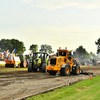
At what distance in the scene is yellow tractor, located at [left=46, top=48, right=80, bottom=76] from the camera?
23.3 m

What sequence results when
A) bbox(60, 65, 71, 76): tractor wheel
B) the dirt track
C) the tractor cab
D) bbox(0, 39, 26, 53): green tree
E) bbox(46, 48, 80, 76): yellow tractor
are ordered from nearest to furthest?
1. the dirt track
2. bbox(60, 65, 71, 76): tractor wheel
3. bbox(46, 48, 80, 76): yellow tractor
4. the tractor cab
5. bbox(0, 39, 26, 53): green tree

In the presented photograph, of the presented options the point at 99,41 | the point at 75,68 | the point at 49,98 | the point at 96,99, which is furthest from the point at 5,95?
the point at 99,41

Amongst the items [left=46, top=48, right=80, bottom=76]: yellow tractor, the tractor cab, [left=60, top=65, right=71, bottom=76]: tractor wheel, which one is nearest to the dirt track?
[left=60, top=65, right=71, bottom=76]: tractor wheel

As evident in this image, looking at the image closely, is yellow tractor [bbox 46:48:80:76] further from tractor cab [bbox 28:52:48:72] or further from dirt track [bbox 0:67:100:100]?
tractor cab [bbox 28:52:48:72]

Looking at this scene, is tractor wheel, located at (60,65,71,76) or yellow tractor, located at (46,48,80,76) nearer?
tractor wheel, located at (60,65,71,76)

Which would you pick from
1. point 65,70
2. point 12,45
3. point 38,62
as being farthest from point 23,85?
point 12,45

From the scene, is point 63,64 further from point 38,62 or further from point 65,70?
point 38,62

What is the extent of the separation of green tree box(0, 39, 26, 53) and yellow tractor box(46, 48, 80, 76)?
353ft

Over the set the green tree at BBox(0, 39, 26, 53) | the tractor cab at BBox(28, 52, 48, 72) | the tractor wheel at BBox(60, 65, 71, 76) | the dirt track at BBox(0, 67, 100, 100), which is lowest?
the dirt track at BBox(0, 67, 100, 100)

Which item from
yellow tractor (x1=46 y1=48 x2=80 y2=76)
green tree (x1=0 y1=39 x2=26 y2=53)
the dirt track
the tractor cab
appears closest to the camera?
the dirt track

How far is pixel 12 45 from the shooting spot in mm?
131375

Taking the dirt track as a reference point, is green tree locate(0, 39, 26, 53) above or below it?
above

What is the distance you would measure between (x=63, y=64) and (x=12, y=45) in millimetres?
111210

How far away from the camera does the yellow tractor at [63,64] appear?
23266 mm
